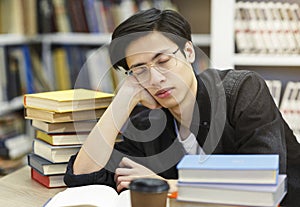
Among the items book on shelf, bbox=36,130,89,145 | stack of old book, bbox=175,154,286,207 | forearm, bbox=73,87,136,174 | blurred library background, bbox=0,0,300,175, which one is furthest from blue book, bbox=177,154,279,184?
blurred library background, bbox=0,0,300,175

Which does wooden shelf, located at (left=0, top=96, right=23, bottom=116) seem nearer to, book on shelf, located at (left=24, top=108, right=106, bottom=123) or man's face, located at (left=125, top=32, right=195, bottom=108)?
book on shelf, located at (left=24, top=108, right=106, bottom=123)

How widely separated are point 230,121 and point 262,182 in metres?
0.45

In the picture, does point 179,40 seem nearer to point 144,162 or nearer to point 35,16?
point 144,162

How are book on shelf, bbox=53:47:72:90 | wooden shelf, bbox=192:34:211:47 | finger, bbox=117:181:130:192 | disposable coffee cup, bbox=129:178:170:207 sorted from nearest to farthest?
disposable coffee cup, bbox=129:178:170:207
finger, bbox=117:181:130:192
wooden shelf, bbox=192:34:211:47
book on shelf, bbox=53:47:72:90

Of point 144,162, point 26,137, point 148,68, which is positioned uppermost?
point 148,68

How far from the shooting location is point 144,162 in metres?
1.41

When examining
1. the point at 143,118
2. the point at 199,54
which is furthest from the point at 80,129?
the point at 199,54

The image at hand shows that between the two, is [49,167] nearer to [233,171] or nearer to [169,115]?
[169,115]

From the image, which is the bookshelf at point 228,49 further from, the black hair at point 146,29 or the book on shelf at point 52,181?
the book on shelf at point 52,181

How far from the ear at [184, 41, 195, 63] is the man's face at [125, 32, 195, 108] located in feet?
0.04

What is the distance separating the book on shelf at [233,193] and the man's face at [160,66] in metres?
0.38

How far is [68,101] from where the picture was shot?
1.37 m

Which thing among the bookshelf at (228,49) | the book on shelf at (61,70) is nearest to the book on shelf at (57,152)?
the bookshelf at (228,49)

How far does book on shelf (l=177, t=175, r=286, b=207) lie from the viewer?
91 cm
